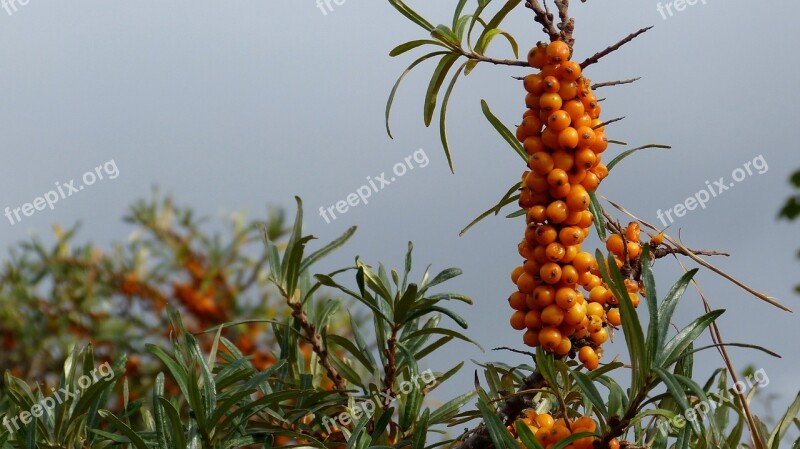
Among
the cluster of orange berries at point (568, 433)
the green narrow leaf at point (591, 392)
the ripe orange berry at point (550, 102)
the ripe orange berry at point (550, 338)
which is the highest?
the ripe orange berry at point (550, 102)

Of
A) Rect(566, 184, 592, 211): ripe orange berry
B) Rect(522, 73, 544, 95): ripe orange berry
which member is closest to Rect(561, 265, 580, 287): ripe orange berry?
Rect(566, 184, 592, 211): ripe orange berry

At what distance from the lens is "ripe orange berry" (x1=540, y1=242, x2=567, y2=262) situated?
55.6 inches

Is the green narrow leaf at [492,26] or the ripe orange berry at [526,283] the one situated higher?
the green narrow leaf at [492,26]

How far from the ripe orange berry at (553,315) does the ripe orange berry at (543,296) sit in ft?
0.04

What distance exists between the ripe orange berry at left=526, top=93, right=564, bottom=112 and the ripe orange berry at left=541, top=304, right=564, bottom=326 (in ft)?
1.13

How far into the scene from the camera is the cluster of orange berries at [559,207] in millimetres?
1420

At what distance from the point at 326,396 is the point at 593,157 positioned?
74 cm

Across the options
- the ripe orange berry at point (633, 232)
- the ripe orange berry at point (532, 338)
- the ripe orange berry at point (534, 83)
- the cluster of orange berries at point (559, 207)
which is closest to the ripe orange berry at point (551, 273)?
the cluster of orange berries at point (559, 207)

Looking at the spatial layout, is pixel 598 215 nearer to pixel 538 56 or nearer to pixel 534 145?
pixel 534 145

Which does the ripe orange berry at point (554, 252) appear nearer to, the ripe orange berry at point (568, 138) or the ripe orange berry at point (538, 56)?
the ripe orange berry at point (568, 138)

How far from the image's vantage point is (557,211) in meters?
1.42

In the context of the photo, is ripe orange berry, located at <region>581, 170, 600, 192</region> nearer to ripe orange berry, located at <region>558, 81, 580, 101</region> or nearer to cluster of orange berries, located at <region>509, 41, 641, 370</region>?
cluster of orange berries, located at <region>509, 41, 641, 370</region>

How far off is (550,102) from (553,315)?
1.21 feet

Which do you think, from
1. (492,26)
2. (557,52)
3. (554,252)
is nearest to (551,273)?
(554,252)
